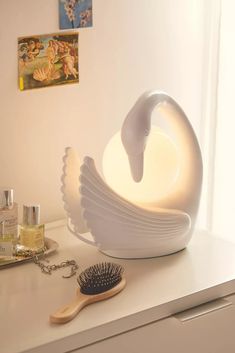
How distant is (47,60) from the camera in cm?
127

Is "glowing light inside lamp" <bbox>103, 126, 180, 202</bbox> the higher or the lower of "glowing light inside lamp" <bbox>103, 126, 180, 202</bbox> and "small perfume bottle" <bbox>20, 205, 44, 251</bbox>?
the higher

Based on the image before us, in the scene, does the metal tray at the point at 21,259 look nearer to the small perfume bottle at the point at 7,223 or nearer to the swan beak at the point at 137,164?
the small perfume bottle at the point at 7,223

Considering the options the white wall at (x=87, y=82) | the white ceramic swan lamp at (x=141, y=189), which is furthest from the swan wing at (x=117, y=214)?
the white wall at (x=87, y=82)

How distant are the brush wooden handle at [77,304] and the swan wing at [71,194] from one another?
7.3 inches

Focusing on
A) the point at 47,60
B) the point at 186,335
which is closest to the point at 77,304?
the point at 186,335

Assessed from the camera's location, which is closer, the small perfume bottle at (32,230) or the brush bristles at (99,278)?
the brush bristles at (99,278)

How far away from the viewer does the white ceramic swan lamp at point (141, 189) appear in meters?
1.07

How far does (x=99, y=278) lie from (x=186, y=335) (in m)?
0.18

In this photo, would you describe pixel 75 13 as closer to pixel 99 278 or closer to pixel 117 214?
pixel 117 214

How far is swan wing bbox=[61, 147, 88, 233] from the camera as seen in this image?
1.16 metres

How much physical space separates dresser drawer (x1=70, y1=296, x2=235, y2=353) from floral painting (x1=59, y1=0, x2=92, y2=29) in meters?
0.69

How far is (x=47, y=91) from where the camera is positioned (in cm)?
130

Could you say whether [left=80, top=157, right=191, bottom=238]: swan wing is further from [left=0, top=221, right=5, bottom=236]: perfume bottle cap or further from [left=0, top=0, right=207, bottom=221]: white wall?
[left=0, top=0, right=207, bottom=221]: white wall

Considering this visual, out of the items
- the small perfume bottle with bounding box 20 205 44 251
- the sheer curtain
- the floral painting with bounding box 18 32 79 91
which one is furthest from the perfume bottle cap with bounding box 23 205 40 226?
the sheer curtain
